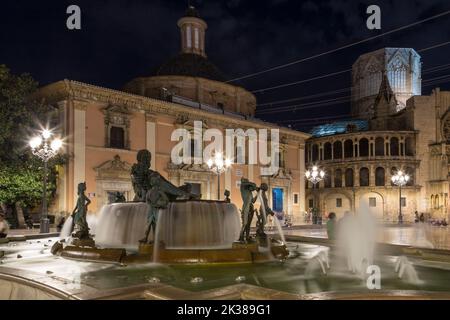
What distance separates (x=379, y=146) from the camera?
41438mm

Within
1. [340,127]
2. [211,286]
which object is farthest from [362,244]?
[340,127]

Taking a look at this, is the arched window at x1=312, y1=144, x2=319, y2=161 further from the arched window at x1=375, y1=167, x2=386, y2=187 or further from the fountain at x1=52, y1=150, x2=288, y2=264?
the fountain at x1=52, y1=150, x2=288, y2=264

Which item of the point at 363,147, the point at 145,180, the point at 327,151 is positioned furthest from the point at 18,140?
the point at 363,147

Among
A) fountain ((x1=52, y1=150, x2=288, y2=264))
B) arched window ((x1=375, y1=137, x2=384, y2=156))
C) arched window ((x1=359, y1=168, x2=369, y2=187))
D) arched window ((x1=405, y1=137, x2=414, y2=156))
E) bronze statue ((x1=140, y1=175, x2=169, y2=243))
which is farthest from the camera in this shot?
arched window ((x1=375, y1=137, x2=384, y2=156))

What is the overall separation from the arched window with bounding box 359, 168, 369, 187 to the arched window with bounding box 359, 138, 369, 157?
1.67m

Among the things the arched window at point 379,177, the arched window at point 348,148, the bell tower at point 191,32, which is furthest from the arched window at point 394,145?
the bell tower at point 191,32

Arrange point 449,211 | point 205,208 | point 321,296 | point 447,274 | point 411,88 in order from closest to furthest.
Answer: point 321,296, point 447,274, point 205,208, point 449,211, point 411,88

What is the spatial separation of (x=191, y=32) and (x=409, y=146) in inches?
914

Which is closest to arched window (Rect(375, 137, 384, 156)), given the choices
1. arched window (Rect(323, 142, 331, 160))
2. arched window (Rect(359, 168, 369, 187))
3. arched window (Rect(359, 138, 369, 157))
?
arched window (Rect(359, 138, 369, 157))

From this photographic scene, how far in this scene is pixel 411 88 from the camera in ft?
171

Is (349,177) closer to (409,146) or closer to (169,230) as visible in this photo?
(409,146)

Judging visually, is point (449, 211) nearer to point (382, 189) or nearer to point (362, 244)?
point (382, 189)

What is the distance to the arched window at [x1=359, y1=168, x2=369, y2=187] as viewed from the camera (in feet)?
134

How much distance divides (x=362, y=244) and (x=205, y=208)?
380cm
